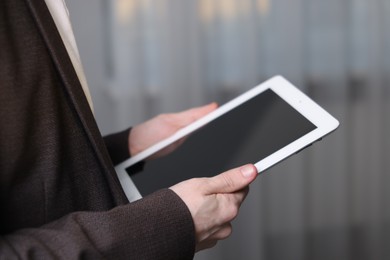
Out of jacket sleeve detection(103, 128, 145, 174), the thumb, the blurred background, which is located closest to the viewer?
the thumb

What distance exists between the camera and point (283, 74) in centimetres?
183

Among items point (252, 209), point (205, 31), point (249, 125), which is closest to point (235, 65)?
point (205, 31)

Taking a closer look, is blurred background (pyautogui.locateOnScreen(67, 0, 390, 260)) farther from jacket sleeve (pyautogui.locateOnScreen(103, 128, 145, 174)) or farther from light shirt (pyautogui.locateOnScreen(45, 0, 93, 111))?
light shirt (pyautogui.locateOnScreen(45, 0, 93, 111))

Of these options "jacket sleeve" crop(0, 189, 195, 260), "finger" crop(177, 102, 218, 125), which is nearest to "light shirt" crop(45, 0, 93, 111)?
"jacket sleeve" crop(0, 189, 195, 260)

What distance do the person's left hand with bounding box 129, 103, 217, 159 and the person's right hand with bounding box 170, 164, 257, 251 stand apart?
27 cm

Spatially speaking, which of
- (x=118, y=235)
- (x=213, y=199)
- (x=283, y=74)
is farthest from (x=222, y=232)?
(x=283, y=74)

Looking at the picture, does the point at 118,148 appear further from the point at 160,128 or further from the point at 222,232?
the point at 222,232

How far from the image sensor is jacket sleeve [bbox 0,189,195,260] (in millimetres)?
596

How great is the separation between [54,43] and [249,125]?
1.07 feet

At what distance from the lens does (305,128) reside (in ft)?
2.55

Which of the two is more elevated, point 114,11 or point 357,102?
point 114,11

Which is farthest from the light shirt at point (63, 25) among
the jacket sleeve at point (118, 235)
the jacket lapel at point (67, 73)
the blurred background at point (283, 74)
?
the blurred background at point (283, 74)

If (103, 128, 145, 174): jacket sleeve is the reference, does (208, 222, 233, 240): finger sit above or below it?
below

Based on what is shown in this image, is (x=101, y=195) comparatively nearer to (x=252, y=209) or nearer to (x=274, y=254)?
(x=252, y=209)
